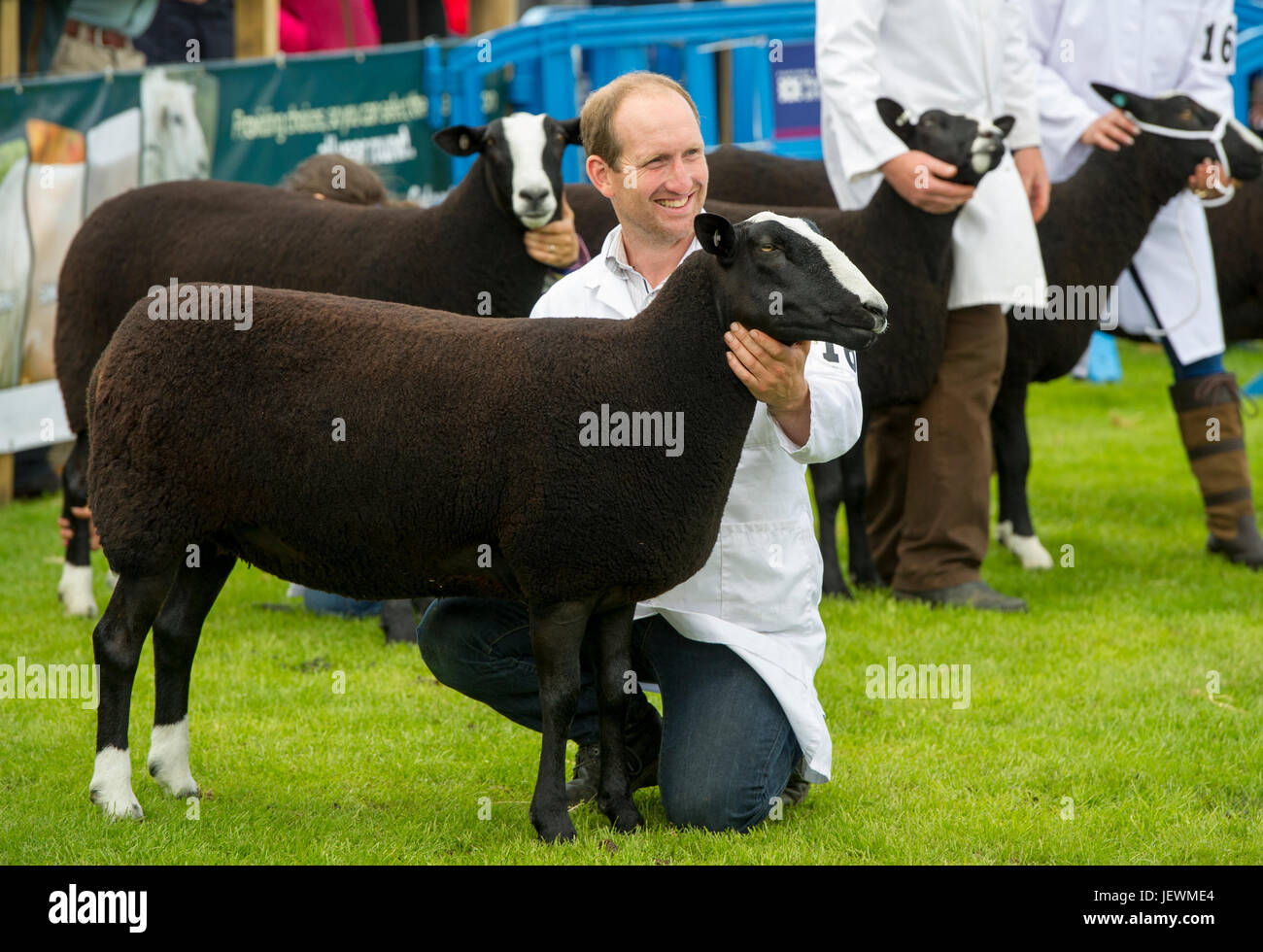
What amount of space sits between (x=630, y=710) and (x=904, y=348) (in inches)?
100

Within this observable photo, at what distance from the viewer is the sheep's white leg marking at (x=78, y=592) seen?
5.96 m

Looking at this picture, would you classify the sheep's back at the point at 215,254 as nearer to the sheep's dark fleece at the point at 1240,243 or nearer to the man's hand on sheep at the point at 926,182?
the man's hand on sheep at the point at 926,182

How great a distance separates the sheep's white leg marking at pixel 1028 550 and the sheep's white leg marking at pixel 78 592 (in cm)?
417

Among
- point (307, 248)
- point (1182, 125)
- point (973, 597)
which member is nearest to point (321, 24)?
point (307, 248)

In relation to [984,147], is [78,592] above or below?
below

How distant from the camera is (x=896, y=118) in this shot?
19.2 feet

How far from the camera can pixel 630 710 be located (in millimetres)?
4004

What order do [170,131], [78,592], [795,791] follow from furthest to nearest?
[170,131], [78,592], [795,791]

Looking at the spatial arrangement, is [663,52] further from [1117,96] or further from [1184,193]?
[1184,193]

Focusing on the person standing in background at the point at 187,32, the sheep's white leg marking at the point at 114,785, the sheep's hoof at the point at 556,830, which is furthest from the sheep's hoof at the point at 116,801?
the person standing in background at the point at 187,32

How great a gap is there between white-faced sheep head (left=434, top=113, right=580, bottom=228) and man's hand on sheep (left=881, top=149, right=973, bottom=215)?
4.18 feet

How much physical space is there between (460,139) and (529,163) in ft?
1.18

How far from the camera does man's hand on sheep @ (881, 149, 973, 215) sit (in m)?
5.70
